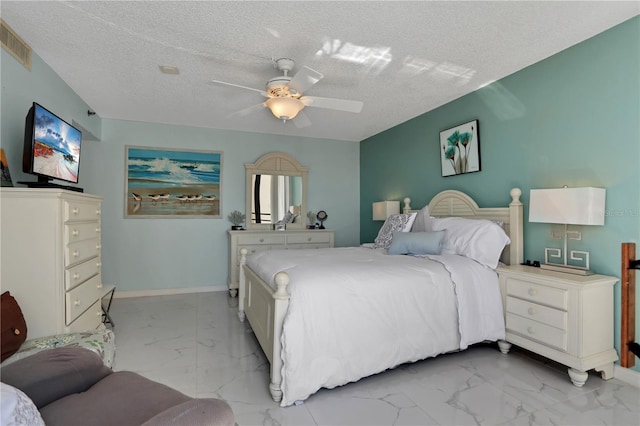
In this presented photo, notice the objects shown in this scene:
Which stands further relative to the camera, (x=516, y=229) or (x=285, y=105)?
(x=516, y=229)

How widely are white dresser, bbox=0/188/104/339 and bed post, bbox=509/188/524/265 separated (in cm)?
348

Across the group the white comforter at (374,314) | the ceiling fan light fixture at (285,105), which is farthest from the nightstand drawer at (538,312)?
the ceiling fan light fixture at (285,105)

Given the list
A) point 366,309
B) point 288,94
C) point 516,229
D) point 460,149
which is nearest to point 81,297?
point 366,309

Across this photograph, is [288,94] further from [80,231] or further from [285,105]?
[80,231]

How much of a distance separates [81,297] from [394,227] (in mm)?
3013

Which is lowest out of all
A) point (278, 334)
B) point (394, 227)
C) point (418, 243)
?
point (278, 334)

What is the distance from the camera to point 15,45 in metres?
2.32

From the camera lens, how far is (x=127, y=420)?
1001 millimetres

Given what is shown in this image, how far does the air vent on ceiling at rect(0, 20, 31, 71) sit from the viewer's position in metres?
2.18

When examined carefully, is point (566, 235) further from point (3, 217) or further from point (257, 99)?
point (3, 217)

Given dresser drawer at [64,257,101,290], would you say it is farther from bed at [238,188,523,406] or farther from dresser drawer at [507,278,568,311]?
dresser drawer at [507,278,568,311]

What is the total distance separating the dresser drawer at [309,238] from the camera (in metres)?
4.92

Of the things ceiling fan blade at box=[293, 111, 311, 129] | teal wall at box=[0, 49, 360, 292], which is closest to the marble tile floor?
teal wall at box=[0, 49, 360, 292]

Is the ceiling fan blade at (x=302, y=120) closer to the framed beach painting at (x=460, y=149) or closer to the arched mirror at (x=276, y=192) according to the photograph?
the arched mirror at (x=276, y=192)
